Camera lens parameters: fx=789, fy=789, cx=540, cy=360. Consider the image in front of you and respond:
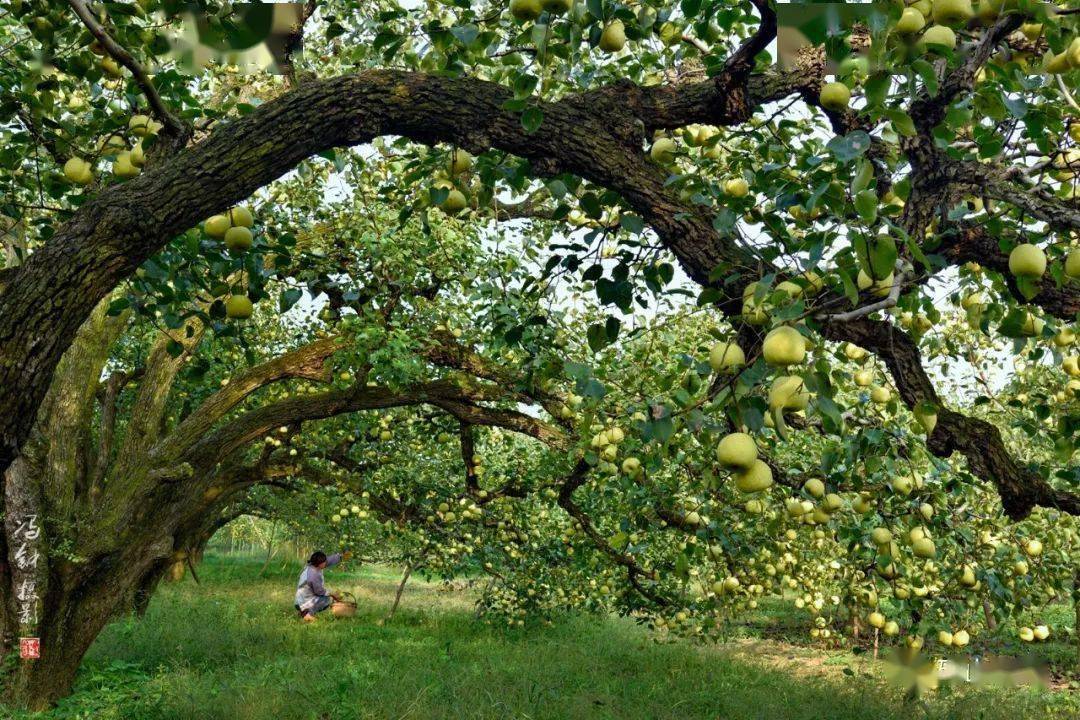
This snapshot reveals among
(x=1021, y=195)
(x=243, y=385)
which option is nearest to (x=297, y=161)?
(x=1021, y=195)

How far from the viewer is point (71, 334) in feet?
8.31

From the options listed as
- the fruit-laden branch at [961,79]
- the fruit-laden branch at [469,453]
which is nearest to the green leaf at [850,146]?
the fruit-laden branch at [961,79]

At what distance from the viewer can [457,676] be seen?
8.42m

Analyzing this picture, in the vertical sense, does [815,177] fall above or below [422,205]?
below

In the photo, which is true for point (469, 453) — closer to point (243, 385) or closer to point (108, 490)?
point (243, 385)

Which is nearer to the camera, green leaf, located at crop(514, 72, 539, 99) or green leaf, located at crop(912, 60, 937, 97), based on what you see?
green leaf, located at crop(912, 60, 937, 97)

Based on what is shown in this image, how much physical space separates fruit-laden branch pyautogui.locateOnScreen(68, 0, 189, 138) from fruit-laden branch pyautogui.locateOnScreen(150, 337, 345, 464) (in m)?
3.73

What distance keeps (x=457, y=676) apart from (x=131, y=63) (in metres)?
7.34

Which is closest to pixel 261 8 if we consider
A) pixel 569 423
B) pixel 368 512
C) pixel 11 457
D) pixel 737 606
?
pixel 11 457

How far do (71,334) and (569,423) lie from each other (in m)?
4.10

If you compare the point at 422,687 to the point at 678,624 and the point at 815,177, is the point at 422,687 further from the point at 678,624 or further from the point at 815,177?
the point at 815,177

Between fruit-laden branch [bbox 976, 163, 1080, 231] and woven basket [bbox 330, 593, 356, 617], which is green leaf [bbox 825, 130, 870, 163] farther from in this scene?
woven basket [bbox 330, 593, 356, 617]

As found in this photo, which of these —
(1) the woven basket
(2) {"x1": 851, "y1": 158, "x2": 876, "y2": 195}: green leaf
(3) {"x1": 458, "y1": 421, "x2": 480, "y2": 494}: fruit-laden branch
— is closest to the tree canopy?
(2) {"x1": 851, "y1": 158, "x2": 876, "y2": 195}: green leaf

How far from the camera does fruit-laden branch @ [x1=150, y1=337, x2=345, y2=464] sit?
6559 mm
